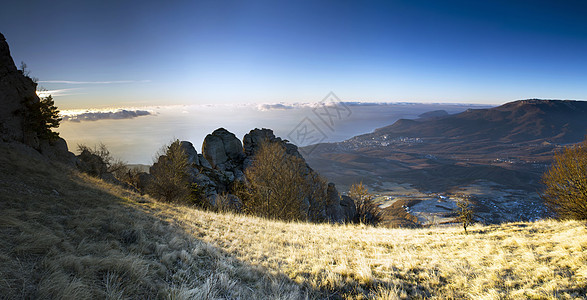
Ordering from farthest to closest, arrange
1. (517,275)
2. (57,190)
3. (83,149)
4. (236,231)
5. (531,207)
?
1. (531,207)
2. (83,149)
3. (57,190)
4. (236,231)
5. (517,275)

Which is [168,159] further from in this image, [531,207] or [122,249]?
[531,207]

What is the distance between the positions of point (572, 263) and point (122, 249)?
431 inches

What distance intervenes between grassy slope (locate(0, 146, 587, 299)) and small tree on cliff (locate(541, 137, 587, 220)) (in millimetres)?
13095

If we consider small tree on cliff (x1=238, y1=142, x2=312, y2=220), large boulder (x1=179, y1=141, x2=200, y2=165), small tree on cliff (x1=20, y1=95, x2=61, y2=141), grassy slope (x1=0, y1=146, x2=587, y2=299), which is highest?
small tree on cliff (x1=20, y1=95, x2=61, y2=141)

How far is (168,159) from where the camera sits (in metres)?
25.7

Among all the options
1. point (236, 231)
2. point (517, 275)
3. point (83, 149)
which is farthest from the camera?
point (83, 149)

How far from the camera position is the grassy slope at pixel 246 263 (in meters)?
3.70

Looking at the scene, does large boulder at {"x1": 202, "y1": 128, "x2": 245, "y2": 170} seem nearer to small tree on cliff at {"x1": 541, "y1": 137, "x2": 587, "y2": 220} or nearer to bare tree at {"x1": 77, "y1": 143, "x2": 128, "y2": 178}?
bare tree at {"x1": 77, "y1": 143, "x2": 128, "y2": 178}

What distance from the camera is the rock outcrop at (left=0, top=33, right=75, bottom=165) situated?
22.5 m

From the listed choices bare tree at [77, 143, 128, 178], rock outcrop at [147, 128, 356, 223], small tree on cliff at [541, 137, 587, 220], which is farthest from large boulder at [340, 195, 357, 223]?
bare tree at [77, 143, 128, 178]

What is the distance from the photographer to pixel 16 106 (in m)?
24.3

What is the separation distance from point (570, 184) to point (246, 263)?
1042 inches

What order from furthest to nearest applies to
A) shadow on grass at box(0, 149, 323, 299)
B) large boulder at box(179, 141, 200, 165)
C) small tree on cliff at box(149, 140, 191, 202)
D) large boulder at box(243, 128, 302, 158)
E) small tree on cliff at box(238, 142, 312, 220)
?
1. large boulder at box(243, 128, 302, 158)
2. large boulder at box(179, 141, 200, 165)
3. small tree on cliff at box(238, 142, 312, 220)
4. small tree on cliff at box(149, 140, 191, 202)
5. shadow on grass at box(0, 149, 323, 299)

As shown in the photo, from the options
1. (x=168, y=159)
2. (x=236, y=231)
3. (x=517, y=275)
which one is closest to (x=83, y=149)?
(x=168, y=159)
